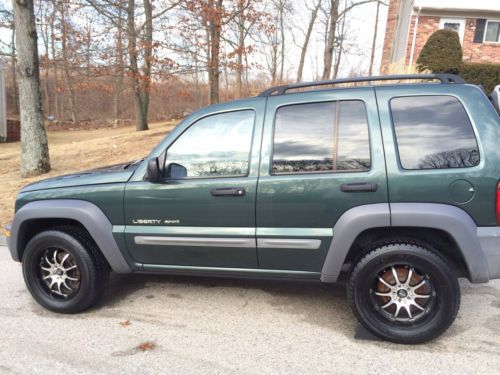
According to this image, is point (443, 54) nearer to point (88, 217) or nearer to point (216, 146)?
point (216, 146)

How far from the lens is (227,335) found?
3.05 metres

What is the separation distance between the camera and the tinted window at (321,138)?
292 cm

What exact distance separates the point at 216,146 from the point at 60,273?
1.81 metres

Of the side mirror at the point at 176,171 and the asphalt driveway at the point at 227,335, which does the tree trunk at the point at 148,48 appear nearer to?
the asphalt driveway at the point at 227,335

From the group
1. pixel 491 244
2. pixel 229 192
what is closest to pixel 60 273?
pixel 229 192

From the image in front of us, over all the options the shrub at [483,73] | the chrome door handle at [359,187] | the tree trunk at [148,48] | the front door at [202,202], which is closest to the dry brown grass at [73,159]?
the tree trunk at [148,48]

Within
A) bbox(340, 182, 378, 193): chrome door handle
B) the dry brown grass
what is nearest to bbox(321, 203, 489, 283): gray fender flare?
bbox(340, 182, 378, 193): chrome door handle

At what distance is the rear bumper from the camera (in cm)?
268

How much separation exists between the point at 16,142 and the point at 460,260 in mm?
21010

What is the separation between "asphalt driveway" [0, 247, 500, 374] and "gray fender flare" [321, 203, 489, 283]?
637mm

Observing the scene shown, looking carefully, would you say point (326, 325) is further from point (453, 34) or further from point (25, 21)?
point (453, 34)

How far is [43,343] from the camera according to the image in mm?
2988

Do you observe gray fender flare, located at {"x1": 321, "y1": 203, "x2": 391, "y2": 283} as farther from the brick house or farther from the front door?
the brick house

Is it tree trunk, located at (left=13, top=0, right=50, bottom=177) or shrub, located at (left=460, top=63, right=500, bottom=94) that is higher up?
shrub, located at (left=460, top=63, right=500, bottom=94)
